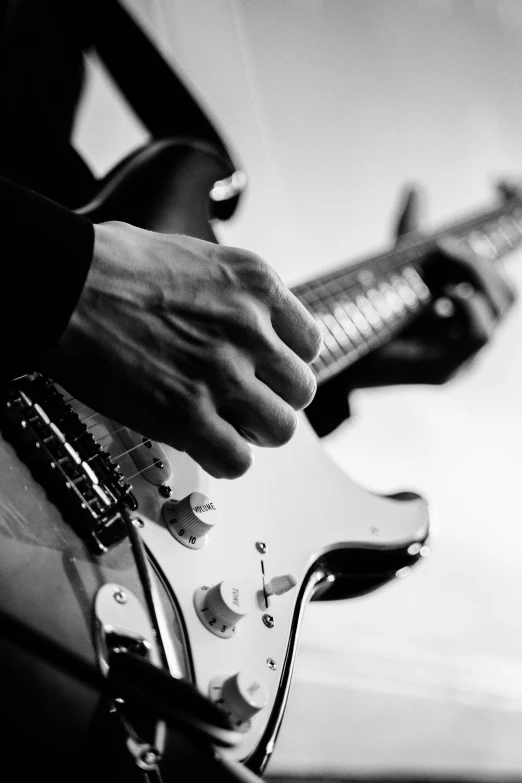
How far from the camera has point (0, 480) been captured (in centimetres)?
36

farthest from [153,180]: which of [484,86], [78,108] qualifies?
[484,86]

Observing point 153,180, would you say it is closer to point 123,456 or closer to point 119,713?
point 123,456

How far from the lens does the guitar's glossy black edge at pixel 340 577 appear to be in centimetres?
45

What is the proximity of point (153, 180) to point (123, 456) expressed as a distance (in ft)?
1.12

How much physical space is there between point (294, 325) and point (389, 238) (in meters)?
1.16

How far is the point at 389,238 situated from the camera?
149 centimetres

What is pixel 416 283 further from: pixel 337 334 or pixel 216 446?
pixel 216 446

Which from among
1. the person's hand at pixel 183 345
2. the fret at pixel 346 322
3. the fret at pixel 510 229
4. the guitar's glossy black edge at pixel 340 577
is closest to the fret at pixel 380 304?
the fret at pixel 346 322

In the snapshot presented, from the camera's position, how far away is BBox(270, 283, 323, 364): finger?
1.35 feet

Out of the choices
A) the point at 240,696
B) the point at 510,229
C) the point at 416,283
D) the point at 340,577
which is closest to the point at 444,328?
the point at 416,283

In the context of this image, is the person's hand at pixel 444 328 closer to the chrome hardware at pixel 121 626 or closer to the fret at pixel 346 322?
the fret at pixel 346 322

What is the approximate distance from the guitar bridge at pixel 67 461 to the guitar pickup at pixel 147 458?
0.03 meters

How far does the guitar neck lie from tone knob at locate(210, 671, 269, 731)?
378 millimetres

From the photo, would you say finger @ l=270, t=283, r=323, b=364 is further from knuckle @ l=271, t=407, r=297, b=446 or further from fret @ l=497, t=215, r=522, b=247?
fret @ l=497, t=215, r=522, b=247
